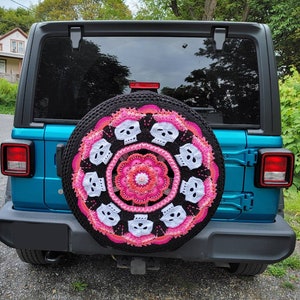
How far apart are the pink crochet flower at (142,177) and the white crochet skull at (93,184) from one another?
0.28 ft

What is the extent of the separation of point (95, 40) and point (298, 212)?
3450mm

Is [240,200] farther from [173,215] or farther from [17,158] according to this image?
[17,158]

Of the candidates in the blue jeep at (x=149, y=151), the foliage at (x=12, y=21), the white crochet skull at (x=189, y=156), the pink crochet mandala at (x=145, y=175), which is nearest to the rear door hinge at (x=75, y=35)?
the blue jeep at (x=149, y=151)

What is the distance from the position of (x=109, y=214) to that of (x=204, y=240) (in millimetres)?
611

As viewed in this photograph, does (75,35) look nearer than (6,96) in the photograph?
Yes

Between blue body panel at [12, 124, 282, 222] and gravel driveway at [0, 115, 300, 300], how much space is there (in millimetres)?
737

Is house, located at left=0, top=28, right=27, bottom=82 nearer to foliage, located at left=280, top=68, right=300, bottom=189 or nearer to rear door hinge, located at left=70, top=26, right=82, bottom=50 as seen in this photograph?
foliage, located at left=280, top=68, right=300, bottom=189

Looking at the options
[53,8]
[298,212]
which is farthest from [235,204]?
[53,8]

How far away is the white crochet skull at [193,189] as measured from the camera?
5.82ft

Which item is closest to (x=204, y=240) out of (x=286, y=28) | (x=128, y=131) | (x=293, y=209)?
(x=128, y=131)

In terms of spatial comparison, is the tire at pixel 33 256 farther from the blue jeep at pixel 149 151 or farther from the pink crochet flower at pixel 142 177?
the pink crochet flower at pixel 142 177

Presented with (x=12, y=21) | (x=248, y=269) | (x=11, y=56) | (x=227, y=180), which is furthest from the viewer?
(x=12, y=21)

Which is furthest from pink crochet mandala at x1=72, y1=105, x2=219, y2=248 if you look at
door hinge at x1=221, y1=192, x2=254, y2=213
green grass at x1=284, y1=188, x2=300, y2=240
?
green grass at x1=284, y1=188, x2=300, y2=240

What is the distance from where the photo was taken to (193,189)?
5.85ft
